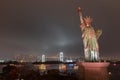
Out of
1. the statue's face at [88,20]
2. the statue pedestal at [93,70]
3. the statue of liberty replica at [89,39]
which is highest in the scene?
the statue's face at [88,20]

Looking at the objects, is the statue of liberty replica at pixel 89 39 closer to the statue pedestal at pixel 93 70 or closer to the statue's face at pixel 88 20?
the statue's face at pixel 88 20

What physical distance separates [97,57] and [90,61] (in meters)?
0.52

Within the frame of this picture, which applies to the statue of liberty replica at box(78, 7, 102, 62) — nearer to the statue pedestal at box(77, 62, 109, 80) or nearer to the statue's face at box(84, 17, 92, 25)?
the statue's face at box(84, 17, 92, 25)

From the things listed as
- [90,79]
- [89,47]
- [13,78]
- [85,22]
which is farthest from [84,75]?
[13,78]

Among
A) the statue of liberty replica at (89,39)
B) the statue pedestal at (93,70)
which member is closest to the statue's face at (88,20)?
the statue of liberty replica at (89,39)

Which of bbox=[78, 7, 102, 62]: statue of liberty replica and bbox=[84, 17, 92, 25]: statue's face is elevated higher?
bbox=[84, 17, 92, 25]: statue's face

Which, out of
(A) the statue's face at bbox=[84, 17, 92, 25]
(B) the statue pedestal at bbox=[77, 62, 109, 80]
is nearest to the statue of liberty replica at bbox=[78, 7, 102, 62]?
(A) the statue's face at bbox=[84, 17, 92, 25]

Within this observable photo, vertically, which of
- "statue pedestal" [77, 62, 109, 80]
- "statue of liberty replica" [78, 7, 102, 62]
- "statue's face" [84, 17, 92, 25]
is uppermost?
"statue's face" [84, 17, 92, 25]

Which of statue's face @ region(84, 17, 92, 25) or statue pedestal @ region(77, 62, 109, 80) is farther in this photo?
statue's face @ region(84, 17, 92, 25)

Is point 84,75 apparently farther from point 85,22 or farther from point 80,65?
point 85,22

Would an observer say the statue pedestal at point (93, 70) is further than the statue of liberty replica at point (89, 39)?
No

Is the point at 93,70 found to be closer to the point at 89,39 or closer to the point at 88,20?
the point at 89,39

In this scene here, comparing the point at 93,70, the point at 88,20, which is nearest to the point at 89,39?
the point at 88,20

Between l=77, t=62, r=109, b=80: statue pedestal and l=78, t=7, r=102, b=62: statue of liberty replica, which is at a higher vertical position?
l=78, t=7, r=102, b=62: statue of liberty replica
